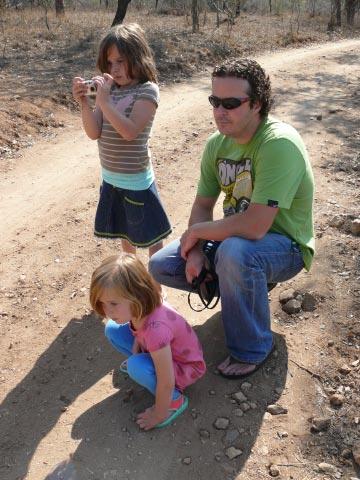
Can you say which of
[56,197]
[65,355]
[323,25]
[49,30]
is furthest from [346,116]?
[323,25]

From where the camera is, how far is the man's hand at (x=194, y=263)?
101 inches

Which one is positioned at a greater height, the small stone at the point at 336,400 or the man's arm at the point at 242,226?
the man's arm at the point at 242,226

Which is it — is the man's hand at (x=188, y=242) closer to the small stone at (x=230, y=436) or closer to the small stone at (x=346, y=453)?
the small stone at (x=230, y=436)

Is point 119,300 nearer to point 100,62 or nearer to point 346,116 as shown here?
point 100,62

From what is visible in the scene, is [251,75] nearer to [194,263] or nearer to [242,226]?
[242,226]

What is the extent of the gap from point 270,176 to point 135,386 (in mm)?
1173

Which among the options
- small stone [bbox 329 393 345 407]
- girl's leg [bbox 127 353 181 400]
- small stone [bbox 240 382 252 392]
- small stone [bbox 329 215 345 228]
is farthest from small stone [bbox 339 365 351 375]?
small stone [bbox 329 215 345 228]

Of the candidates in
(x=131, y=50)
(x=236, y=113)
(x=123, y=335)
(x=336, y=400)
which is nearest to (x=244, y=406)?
(x=336, y=400)

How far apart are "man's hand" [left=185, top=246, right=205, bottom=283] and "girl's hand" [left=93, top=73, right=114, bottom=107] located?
855 mm

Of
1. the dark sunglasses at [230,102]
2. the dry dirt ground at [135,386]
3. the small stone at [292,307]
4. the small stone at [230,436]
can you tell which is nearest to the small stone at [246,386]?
the dry dirt ground at [135,386]

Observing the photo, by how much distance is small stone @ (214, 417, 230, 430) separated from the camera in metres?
2.31

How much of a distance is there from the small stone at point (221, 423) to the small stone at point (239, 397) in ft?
0.41

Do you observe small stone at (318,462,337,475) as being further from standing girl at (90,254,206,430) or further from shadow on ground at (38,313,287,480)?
standing girl at (90,254,206,430)

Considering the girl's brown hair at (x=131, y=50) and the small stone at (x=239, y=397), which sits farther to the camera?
the girl's brown hair at (x=131, y=50)
